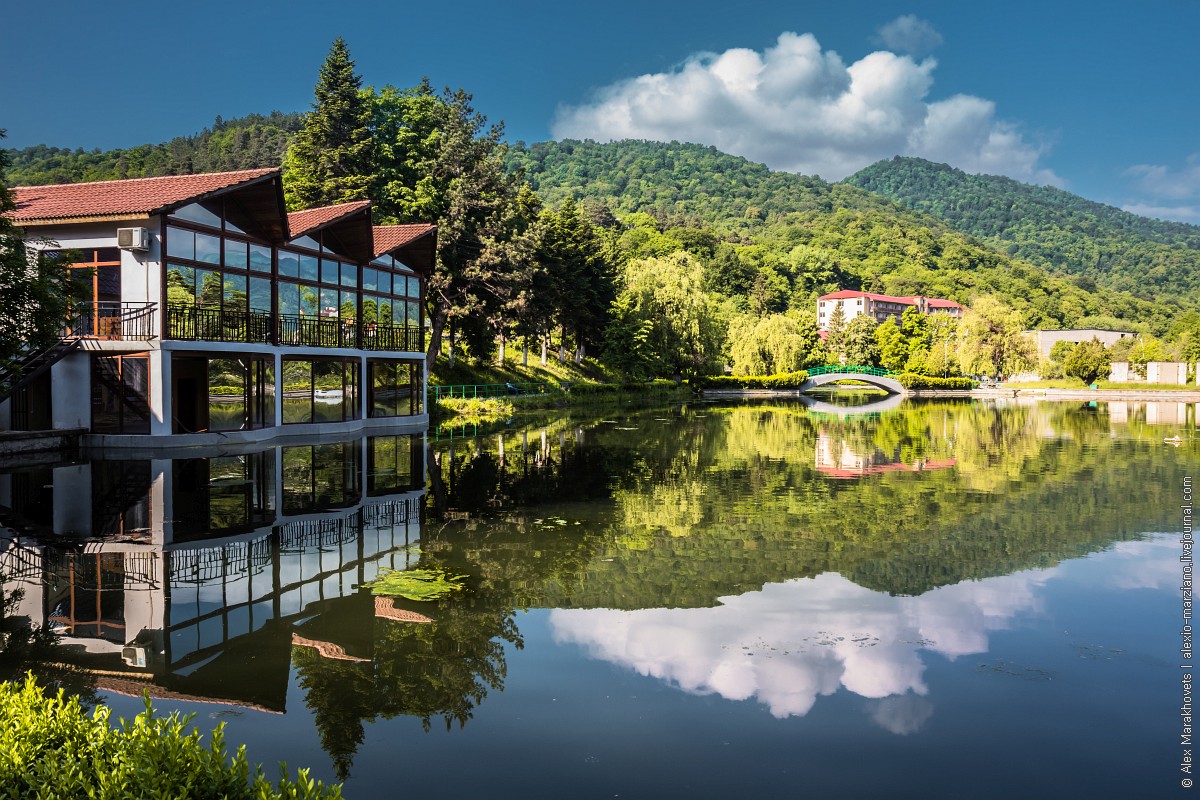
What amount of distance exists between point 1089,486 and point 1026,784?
1368 cm

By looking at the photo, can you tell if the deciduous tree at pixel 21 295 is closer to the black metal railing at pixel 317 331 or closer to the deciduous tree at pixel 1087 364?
the black metal railing at pixel 317 331

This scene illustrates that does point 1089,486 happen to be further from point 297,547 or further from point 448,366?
point 448,366

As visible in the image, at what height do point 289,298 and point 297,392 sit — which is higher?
point 289,298

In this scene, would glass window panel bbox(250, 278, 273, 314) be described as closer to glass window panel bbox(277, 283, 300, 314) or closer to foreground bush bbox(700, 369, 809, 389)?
glass window panel bbox(277, 283, 300, 314)

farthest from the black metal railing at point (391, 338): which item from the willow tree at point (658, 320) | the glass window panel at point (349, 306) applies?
the willow tree at point (658, 320)

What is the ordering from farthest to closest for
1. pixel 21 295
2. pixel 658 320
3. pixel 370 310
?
pixel 658 320
pixel 370 310
pixel 21 295

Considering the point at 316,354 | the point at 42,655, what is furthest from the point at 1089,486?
the point at 316,354

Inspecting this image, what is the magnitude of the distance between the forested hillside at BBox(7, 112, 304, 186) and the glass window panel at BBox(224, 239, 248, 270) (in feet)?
141

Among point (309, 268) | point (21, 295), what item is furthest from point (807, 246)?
point (21, 295)

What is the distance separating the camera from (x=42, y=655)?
6.51 meters

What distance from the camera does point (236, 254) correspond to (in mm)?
23359

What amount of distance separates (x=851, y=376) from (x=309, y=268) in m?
53.8

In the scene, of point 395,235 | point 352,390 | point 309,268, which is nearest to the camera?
point 309,268

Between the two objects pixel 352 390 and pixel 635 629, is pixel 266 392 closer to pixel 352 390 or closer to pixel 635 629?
pixel 352 390
